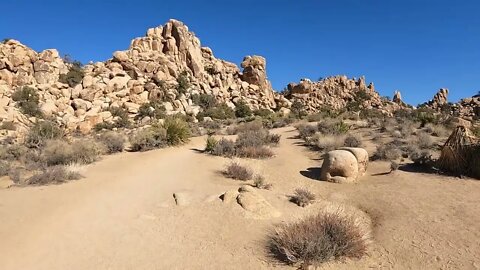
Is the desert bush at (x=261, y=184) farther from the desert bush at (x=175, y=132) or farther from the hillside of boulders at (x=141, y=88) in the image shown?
the hillside of boulders at (x=141, y=88)

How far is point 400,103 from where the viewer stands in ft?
201

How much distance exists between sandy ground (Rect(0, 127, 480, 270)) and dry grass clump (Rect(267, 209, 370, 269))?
0.18 m

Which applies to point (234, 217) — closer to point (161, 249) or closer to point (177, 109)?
point (161, 249)

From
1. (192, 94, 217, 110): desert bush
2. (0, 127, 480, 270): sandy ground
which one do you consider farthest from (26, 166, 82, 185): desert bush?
(192, 94, 217, 110): desert bush

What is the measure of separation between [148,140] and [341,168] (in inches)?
326

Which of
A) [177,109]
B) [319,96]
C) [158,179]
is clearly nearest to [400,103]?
[319,96]

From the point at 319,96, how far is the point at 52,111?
3666 centimetres

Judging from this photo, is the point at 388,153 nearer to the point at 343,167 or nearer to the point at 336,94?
the point at 343,167

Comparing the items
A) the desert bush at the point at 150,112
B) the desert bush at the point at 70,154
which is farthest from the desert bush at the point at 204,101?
the desert bush at the point at 70,154

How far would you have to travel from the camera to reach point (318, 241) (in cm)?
519

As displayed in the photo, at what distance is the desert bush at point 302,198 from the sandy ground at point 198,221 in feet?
0.58

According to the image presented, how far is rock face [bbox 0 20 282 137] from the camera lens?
28.7m

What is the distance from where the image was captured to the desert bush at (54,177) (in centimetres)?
916

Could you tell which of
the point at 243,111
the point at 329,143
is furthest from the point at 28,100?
the point at 329,143
